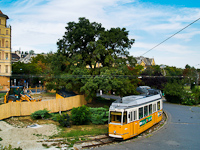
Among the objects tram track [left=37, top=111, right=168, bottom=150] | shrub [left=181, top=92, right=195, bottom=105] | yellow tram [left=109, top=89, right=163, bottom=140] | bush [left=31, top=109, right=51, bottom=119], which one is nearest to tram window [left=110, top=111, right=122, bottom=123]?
yellow tram [left=109, top=89, right=163, bottom=140]

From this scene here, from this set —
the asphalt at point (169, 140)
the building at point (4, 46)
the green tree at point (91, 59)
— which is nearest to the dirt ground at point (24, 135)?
the asphalt at point (169, 140)

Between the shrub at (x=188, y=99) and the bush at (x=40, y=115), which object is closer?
the bush at (x=40, y=115)

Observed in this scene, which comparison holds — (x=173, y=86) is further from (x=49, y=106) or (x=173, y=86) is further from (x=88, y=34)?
(x=49, y=106)

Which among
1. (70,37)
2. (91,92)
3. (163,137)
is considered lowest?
(163,137)

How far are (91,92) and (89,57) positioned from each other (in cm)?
580

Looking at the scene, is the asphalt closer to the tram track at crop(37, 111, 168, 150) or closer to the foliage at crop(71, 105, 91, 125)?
the tram track at crop(37, 111, 168, 150)

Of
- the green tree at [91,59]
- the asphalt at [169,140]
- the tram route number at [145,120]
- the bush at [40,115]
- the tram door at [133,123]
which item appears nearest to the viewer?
the asphalt at [169,140]

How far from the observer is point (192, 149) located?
12.5 m

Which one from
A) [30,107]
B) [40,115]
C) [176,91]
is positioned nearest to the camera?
[40,115]

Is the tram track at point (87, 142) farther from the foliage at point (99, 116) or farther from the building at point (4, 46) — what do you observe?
the building at point (4, 46)

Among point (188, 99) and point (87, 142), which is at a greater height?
point (188, 99)

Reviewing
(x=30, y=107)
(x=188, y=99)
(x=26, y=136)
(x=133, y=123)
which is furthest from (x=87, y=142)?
(x=188, y=99)

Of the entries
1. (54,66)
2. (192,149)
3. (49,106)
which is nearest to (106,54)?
(54,66)

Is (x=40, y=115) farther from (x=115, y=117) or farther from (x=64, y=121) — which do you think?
(x=115, y=117)
